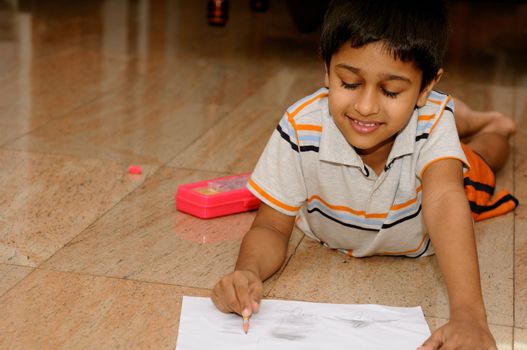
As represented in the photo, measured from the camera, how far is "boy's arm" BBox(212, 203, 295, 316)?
1.06m

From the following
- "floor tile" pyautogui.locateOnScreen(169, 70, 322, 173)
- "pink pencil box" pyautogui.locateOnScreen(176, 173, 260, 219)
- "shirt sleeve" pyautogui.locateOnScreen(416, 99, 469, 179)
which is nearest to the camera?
"shirt sleeve" pyautogui.locateOnScreen(416, 99, 469, 179)

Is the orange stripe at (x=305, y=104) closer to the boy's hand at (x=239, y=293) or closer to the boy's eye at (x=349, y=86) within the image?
the boy's eye at (x=349, y=86)

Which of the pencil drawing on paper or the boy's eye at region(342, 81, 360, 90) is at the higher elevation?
the boy's eye at region(342, 81, 360, 90)

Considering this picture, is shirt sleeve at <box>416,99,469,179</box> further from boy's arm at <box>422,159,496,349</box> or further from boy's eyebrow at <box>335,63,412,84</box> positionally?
boy's eyebrow at <box>335,63,412,84</box>

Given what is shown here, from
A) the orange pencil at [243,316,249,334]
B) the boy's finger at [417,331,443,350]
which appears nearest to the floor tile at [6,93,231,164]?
the orange pencil at [243,316,249,334]

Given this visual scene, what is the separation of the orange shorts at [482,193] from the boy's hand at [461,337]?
0.52m

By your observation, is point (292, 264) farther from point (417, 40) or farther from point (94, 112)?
point (94, 112)

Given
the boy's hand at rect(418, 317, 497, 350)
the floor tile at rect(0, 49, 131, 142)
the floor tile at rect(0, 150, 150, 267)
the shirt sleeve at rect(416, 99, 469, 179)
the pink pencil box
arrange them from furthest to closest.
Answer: the floor tile at rect(0, 49, 131, 142) → the pink pencil box → the floor tile at rect(0, 150, 150, 267) → the shirt sleeve at rect(416, 99, 469, 179) → the boy's hand at rect(418, 317, 497, 350)

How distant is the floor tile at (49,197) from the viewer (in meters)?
1.34

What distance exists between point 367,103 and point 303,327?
276 millimetres

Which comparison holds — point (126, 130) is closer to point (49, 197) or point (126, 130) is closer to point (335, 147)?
point (49, 197)

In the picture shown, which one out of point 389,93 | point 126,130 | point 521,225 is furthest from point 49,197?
point 521,225

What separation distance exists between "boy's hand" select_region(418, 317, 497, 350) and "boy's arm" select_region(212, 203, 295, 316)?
209 mm

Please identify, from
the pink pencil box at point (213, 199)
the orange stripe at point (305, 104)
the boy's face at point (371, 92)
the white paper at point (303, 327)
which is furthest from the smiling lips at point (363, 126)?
the pink pencil box at point (213, 199)
